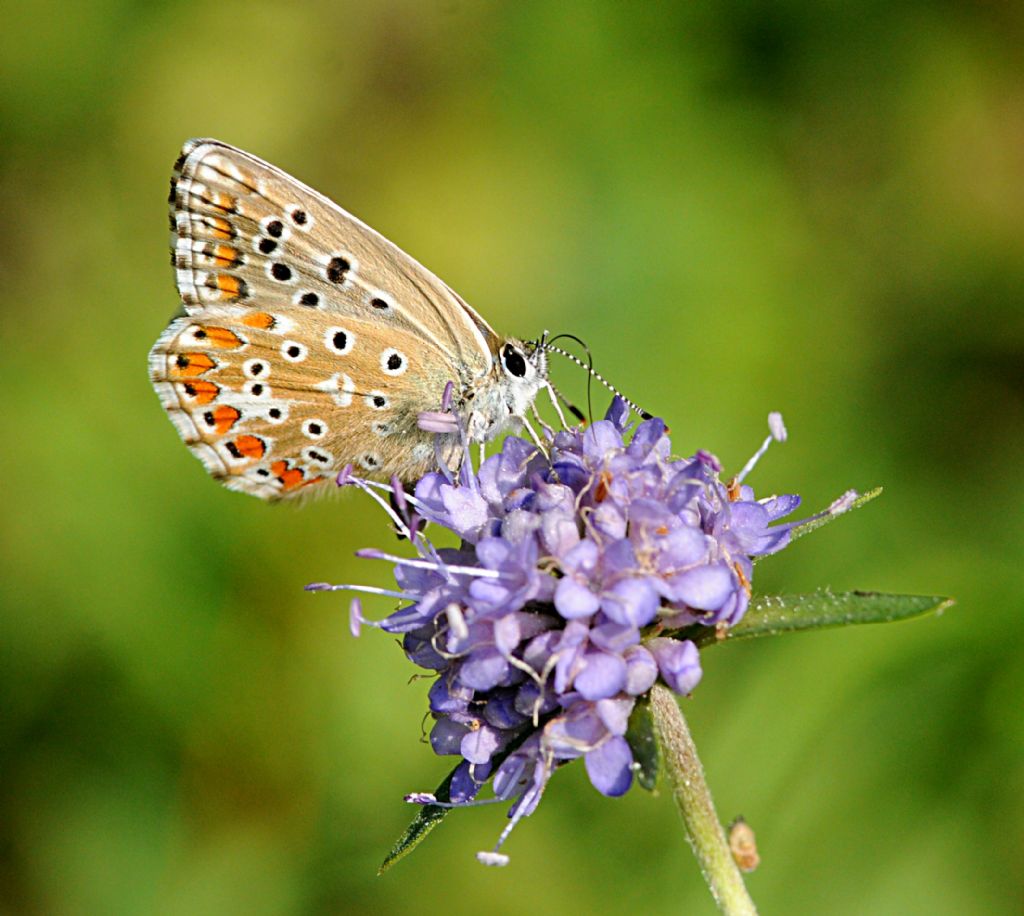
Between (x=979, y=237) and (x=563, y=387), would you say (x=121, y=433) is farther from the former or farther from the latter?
(x=979, y=237)


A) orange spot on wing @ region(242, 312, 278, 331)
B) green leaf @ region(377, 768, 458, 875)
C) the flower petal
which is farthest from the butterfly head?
the flower petal

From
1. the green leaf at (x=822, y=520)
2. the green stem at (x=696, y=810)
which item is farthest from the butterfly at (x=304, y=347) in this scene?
the green stem at (x=696, y=810)

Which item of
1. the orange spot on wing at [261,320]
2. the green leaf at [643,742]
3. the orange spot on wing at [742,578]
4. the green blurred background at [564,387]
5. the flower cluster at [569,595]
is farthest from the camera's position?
the green blurred background at [564,387]

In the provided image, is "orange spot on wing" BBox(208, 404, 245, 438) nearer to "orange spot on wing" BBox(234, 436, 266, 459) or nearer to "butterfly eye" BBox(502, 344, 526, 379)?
"orange spot on wing" BBox(234, 436, 266, 459)

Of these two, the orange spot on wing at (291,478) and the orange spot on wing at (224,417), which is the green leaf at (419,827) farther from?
the orange spot on wing at (224,417)

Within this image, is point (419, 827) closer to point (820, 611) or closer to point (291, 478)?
point (820, 611)

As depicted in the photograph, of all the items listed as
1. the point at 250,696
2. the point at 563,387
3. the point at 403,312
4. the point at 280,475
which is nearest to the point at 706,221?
the point at 563,387
